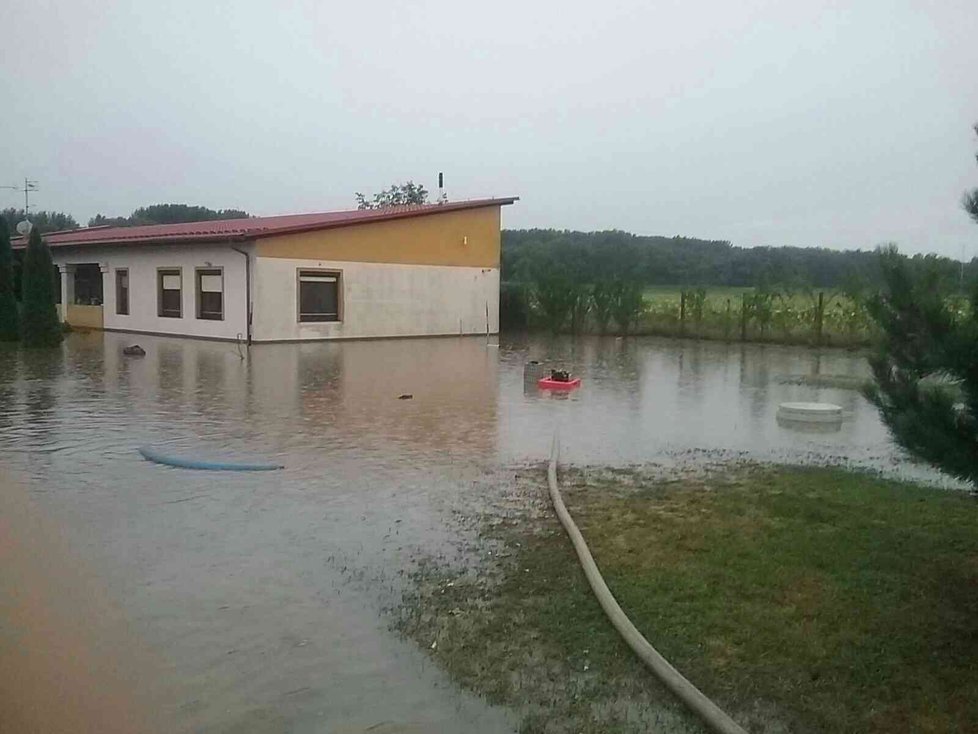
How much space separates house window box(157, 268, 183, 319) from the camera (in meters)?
26.7

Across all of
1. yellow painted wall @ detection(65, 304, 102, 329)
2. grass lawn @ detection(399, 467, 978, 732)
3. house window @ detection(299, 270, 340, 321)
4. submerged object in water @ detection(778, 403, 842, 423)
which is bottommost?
grass lawn @ detection(399, 467, 978, 732)

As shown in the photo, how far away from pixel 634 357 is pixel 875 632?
17.7 metres

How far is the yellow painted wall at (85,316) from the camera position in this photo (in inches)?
1171

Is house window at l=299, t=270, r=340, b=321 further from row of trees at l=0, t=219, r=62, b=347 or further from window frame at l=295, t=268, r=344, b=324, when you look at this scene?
row of trees at l=0, t=219, r=62, b=347

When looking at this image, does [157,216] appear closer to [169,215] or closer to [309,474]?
[169,215]

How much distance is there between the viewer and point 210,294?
25.5m

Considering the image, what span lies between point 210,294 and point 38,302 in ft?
16.6

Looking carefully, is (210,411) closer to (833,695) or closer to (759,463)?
(759,463)

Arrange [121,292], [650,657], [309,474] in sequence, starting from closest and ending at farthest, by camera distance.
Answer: [650,657] < [309,474] < [121,292]

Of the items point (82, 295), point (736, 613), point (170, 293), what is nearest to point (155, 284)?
point (170, 293)

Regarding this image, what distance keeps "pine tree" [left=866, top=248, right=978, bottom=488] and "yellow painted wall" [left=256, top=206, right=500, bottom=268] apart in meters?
20.9

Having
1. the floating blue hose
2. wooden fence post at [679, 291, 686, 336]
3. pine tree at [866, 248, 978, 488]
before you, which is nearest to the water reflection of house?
wooden fence post at [679, 291, 686, 336]

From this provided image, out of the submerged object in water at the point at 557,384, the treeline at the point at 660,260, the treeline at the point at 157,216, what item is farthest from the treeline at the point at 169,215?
the submerged object in water at the point at 557,384

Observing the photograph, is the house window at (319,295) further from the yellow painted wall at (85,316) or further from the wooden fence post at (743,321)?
the wooden fence post at (743,321)
